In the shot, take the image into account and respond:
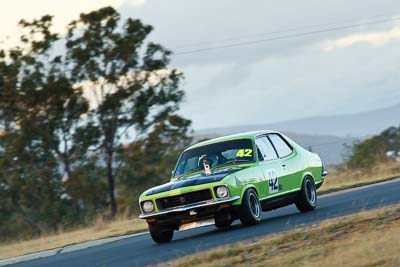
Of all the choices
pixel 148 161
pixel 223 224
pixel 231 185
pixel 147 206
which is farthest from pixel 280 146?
pixel 148 161

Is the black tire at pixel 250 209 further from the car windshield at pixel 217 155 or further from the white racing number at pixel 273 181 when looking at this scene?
the car windshield at pixel 217 155

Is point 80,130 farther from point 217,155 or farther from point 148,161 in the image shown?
point 217,155

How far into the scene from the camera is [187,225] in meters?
14.5

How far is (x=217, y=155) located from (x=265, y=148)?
869 mm

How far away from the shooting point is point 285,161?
16312 millimetres

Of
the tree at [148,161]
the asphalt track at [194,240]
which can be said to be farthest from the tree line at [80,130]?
the asphalt track at [194,240]

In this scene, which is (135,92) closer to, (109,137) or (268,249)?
(109,137)

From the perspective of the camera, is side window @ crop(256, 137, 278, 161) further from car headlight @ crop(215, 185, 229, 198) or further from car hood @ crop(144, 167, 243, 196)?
car headlight @ crop(215, 185, 229, 198)

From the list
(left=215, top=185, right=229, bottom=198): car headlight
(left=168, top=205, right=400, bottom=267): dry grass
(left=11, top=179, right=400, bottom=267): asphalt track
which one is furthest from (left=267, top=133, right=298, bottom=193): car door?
(left=168, top=205, right=400, bottom=267): dry grass

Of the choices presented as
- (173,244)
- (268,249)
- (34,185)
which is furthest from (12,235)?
(268,249)

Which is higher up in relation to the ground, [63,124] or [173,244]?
[63,124]

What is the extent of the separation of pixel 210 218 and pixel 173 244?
0.66 meters

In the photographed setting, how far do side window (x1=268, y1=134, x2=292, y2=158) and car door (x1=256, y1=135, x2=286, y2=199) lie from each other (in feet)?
0.60

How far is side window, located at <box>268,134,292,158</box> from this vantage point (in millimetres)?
16497
